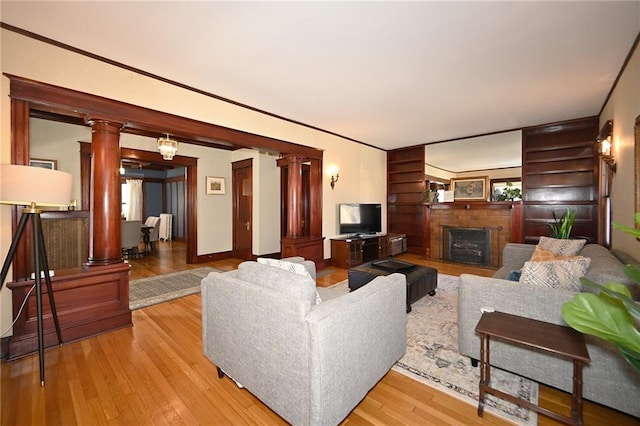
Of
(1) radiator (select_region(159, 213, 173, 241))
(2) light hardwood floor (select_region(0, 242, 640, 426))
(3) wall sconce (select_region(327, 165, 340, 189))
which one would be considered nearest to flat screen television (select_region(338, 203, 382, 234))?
(3) wall sconce (select_region(327, 165, 340, 189))

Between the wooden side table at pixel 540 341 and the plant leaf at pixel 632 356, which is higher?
the plant leaf at pixel 632 356

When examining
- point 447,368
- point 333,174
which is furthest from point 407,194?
point 447,368

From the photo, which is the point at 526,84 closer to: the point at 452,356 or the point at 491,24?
the point at 491,24

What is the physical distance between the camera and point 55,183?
202cm

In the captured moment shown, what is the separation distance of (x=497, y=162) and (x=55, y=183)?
8217 millimetres

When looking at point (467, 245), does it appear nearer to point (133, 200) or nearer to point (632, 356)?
point (632, 356)

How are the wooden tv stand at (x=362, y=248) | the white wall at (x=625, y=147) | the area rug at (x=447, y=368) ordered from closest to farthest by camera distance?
1. the area rug at (x=447, y=368)
2. the white wall at (x=625, y=147)
3. the wooden tv stand at (x=362, y=248)

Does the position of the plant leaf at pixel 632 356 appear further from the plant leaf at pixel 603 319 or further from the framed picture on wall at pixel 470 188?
the framed picture on wall at pixel 470 188

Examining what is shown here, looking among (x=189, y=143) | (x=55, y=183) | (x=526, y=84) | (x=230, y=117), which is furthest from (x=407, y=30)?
(x=189, y=143)

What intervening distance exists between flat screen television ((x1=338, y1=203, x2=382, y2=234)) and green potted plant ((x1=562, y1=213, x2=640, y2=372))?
4.71m

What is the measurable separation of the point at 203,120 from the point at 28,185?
1.88m

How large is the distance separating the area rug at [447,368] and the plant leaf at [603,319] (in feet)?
3.17

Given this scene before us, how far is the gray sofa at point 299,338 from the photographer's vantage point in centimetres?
136

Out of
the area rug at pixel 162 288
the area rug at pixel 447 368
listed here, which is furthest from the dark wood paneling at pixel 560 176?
the area rug at pixel 162 288
